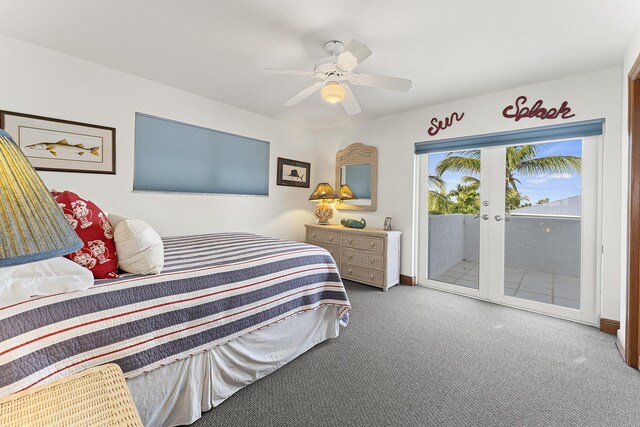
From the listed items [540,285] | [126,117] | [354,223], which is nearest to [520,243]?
[540,285]

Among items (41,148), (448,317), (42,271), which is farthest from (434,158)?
(41,148)

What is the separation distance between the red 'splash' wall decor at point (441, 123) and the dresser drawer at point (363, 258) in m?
1.72

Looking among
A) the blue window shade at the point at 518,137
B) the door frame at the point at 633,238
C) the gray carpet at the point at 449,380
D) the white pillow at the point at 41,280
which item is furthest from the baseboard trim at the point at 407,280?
the white pillow at the point at 41,280

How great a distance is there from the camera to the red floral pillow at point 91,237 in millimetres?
1337

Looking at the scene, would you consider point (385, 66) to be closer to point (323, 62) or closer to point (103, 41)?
point (323, 62)

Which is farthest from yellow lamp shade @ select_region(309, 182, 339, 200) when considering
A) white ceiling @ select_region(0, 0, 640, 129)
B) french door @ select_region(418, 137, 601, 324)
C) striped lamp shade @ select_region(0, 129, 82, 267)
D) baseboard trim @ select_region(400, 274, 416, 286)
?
striped lamp shade @ select_region(0, 129, 82, 267)

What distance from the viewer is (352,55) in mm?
1837

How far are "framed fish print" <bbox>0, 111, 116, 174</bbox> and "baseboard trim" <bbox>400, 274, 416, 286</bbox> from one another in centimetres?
362

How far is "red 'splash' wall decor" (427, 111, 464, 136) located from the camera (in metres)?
3.41

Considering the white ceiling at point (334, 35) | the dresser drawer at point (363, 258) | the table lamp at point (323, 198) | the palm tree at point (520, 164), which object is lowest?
the dresser drawer at point (363, 258)

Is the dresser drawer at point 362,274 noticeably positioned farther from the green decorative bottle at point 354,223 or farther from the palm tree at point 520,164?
the palm tree at point 520,164

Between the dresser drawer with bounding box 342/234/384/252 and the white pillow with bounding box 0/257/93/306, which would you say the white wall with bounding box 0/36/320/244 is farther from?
the white pillow with bounding box 0/257/93/306

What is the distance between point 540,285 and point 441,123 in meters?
2.15

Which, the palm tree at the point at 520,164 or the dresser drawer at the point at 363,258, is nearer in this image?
the palm tree at the point at 520,164
